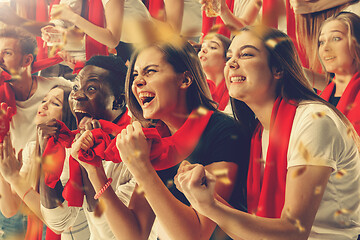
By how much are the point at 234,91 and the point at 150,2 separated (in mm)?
431

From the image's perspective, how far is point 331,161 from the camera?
31.4 inches

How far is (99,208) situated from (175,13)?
1.69 ft

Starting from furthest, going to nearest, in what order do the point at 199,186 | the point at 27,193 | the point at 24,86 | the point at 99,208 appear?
the point at 24,86
the point at 27,193
the point at 99,208
the point at 199,186

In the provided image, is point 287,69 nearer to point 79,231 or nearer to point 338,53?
point 338,53

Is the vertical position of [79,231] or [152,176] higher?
[152,176]

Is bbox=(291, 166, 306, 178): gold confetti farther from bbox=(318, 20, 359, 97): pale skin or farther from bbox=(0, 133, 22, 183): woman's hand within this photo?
bbox=(0, 133, 22, 183): woman's hand

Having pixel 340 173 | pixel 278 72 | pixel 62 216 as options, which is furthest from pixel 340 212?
pixel 62 216

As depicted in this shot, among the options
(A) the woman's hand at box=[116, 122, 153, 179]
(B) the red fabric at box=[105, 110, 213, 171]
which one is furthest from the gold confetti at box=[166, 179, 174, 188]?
(A) the woman's hand at box=[116, 122, 153, 179]

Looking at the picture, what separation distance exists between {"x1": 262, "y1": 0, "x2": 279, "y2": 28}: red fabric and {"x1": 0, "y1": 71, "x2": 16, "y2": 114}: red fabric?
0.84 m

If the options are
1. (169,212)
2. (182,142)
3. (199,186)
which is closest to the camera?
(199,186)

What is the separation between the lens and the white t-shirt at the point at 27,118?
1.41m

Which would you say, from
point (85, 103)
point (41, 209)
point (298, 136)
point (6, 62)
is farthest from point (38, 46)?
point (298, 136)

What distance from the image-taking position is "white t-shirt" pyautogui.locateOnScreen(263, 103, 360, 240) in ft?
2.62

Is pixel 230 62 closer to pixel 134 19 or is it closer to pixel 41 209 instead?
pixel 134 19
